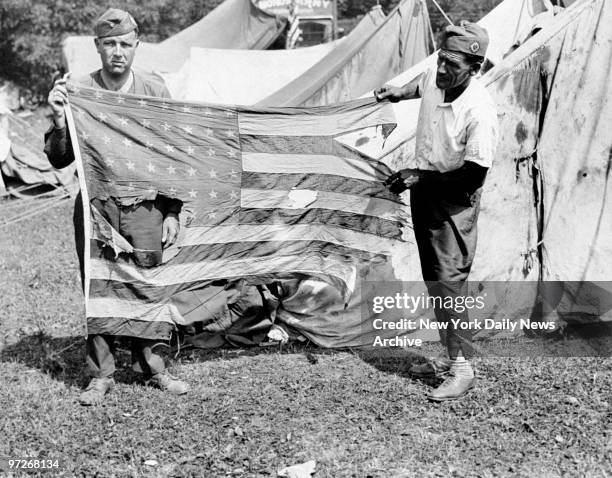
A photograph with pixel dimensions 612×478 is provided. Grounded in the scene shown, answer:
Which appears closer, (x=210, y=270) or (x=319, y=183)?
(x=210, y=270)

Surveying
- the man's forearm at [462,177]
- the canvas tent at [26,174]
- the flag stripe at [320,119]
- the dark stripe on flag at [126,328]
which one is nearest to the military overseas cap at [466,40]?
the man's forearm at [462,177]

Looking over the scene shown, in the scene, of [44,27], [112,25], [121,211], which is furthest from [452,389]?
[44,27]

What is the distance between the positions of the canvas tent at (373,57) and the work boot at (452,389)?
5900mm

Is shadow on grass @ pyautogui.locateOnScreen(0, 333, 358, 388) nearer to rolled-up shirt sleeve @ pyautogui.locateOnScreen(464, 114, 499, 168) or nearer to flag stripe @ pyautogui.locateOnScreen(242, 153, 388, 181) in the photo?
flag stripe @ pyautogui.locateOnScreen(242, 153, 388, 181)

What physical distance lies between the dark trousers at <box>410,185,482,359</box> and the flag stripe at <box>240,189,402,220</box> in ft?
1.75

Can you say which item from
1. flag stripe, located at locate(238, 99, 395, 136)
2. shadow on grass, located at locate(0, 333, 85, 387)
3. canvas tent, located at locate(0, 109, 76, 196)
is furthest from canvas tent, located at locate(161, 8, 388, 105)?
flag stripe, located at locate(238, 99, 395, 136)

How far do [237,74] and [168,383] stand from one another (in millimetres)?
8259

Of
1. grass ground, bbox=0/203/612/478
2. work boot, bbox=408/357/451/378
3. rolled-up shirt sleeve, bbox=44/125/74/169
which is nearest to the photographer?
grass ground, bbox=0/203/612/478

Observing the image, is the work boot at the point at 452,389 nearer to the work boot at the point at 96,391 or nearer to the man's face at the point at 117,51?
the work boot at the point at 96,391

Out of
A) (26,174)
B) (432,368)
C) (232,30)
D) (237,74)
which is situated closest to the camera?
(432,368)

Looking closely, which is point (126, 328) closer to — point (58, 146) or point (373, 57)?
point (58, 146)

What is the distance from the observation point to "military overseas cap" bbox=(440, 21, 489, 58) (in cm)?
409

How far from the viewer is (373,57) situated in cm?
1034

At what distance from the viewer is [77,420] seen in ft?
→ 14.2
